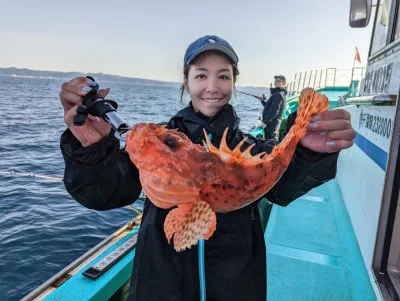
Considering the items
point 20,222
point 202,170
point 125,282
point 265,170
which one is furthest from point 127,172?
point 20,222

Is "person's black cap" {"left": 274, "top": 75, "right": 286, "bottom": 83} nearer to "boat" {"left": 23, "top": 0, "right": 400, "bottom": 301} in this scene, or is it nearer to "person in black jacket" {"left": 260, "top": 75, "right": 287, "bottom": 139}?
"person in black jacket" {"left": 260, "top": 75, "right": 287, "bottom": 139}

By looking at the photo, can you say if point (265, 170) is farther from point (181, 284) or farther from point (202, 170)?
point (181, 284)

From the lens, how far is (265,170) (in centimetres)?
197

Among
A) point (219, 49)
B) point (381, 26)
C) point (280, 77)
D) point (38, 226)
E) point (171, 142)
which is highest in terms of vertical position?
point (381, 26)

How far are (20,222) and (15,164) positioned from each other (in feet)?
20.4

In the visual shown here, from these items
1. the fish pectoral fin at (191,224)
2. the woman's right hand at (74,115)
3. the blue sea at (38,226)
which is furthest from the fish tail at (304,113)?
the blue sea at (38,226)

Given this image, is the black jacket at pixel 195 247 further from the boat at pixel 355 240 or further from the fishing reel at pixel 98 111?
the boat at pixel 355 240

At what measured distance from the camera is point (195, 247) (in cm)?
244

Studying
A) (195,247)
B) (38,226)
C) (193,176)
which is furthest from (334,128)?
(38,226)

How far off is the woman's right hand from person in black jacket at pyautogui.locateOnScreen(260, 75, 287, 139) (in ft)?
32.6

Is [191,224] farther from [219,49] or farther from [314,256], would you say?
[314,256]

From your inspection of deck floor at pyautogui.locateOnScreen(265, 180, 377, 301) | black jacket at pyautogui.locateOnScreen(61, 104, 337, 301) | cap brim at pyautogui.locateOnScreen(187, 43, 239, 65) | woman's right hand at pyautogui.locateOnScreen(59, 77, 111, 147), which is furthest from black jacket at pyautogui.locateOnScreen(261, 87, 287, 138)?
woman's right hand at pyautogui.locateOnScreen(59, 77, 111, 147)

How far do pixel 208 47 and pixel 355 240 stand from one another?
3.42 metres

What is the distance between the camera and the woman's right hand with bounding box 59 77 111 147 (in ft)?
6.41
